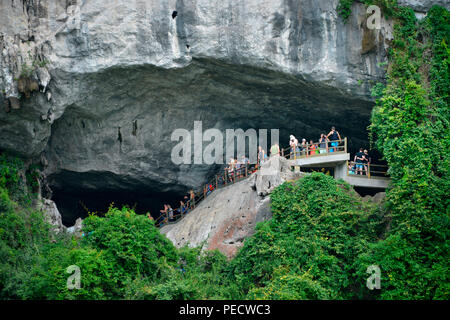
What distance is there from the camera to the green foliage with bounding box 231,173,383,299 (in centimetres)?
1919

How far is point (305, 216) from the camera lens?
21125 mm

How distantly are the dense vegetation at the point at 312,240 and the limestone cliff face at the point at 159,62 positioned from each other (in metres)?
1.62

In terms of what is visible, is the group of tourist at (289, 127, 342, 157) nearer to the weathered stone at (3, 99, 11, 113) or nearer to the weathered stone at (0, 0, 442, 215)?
the weathered stone at (0, 0, 442, 215)

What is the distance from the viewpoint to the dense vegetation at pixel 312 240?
18.7 meters

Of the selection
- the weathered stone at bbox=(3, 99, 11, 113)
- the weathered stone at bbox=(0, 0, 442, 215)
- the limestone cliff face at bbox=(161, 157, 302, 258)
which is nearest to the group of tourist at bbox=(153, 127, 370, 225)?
the limestone cliff face at bbox=(161, 157, 302, 258)

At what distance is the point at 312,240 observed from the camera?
66.8 ft

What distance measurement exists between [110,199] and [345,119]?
34.7ft

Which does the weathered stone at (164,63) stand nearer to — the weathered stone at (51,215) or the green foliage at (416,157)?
the green foliage at (416,157)

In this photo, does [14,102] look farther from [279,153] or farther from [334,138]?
[334,138]

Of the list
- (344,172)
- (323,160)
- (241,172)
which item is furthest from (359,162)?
(241,172)
